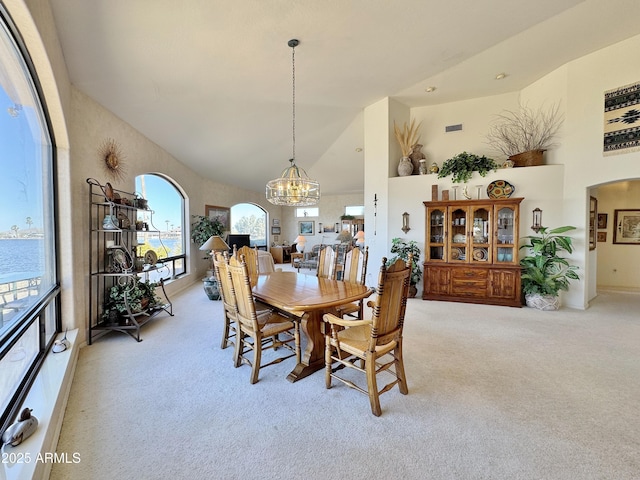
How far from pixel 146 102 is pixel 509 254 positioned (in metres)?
6.15

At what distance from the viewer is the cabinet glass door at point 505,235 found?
15.6ft

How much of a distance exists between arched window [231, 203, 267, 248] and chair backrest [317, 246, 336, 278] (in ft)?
20.3

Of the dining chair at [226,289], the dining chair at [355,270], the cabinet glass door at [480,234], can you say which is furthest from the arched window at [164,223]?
the cabinet glass door at [480,234]

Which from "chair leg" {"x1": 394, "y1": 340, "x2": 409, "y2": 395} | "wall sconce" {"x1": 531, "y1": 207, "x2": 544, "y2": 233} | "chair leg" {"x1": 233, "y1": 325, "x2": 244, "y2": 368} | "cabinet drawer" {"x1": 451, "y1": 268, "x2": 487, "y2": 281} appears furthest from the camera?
"cabinet drawer" {"x1": 451, "y1": 268, "x2": 487, "y2": 281}

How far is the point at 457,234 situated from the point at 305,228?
23.6ft

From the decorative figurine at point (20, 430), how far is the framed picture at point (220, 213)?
19.9 feet

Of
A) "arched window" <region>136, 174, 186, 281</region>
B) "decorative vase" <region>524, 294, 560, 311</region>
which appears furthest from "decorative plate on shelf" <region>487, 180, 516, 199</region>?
"arched window" <region>136, 174, 186, 281</region>

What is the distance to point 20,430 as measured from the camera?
4.89 ft

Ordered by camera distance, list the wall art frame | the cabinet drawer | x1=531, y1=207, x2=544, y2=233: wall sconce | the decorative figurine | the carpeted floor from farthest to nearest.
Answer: the wall art frame → the cabinet drawer → x1=531, y1=207, x2=544, y2=233: wall sconce → the carpeted floor → the decorative figurine

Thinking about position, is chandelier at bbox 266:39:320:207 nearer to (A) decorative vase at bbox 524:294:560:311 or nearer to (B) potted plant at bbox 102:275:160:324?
(B) potted plant at bbox 102:275:160:324

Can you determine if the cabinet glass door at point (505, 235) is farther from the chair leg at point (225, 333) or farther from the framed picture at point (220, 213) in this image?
the framed picture at point (220, 213)

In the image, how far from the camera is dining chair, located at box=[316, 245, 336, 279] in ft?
12.0

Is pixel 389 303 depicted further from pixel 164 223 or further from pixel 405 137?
pixel 164 223

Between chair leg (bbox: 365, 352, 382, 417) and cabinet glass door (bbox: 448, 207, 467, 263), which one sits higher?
cabinet glass door (bbox: 448, 207, 467, 263)
